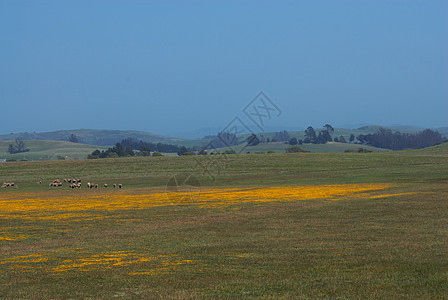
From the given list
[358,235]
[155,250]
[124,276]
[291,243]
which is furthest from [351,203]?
[124,276]

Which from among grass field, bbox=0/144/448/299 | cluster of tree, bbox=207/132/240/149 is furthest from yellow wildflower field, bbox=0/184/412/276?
cluster of tree, bbox=207/132/240/149

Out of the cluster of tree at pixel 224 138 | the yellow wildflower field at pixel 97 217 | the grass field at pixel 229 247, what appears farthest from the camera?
the cluster of tree at pixel 224 138

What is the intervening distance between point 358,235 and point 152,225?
11.7 m

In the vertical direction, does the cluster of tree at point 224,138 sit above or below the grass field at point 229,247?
above

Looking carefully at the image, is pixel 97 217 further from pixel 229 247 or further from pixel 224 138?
pixel 224 138

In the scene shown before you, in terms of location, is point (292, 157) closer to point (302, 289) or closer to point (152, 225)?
point (152, 225)

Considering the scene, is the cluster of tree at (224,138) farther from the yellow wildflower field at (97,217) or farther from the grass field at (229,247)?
the grass field at (229,247)

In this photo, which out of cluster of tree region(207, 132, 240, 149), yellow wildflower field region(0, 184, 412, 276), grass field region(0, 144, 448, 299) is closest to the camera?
grass field region(0, 144, 448, 299)

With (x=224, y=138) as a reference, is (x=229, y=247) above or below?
below

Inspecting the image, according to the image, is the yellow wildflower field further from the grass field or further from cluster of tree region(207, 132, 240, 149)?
cluster of tree region(207, 132, 240, 149)

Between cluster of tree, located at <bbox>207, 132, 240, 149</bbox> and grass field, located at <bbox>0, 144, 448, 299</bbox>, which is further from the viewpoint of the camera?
cluster of tree, located at <bbox>207, 132, 240, 149</bbox>

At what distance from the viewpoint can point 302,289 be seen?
1306cm

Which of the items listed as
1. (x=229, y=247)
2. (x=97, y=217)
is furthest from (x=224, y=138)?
(x=229, y=247)

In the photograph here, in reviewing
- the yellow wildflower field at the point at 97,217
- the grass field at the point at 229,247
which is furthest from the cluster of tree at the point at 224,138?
the grass field at the point at 229,247
